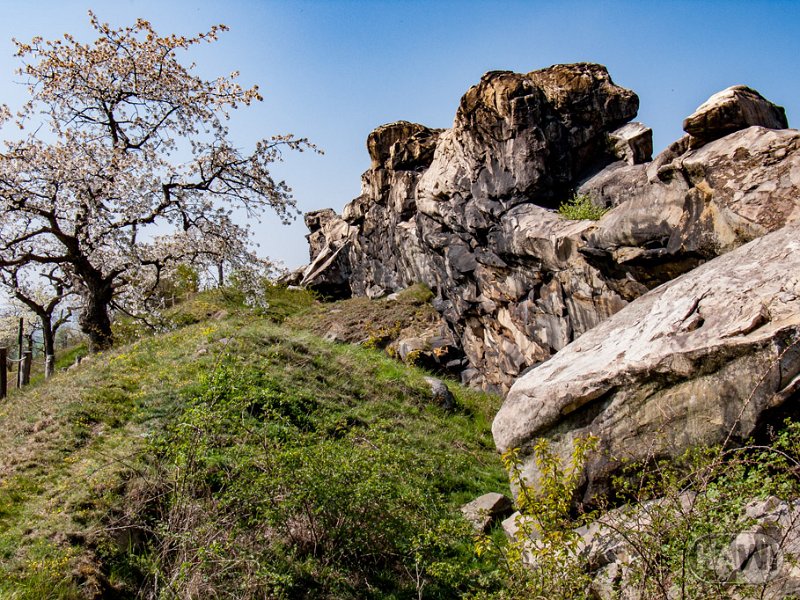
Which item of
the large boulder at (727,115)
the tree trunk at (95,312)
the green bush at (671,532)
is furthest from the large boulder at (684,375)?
the tree trunk at (95,312)

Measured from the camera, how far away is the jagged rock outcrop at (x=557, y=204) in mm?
8320

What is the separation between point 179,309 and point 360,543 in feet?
61.2

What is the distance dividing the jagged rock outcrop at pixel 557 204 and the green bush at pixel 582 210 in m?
0.30

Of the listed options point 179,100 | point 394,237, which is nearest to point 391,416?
point 179,100

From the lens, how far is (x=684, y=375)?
18.9ft

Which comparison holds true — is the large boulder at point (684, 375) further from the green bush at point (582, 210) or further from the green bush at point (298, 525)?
the green bush at point (582, 210)

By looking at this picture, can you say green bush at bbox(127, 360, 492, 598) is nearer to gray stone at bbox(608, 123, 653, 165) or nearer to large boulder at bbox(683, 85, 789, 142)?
large boulder at bbox(683, 85, 789, 142)

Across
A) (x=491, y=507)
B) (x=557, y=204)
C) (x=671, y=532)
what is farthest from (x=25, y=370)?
(x=671, y=532)

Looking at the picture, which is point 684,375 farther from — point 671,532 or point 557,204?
point 557,204

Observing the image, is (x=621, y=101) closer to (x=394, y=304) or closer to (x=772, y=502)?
(x=394, y=304)

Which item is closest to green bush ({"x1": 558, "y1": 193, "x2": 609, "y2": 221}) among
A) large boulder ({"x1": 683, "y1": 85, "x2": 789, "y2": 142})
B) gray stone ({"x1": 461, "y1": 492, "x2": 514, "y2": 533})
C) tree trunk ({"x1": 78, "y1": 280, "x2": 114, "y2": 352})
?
large boulder ({"x1": 683, "y1": 85, "x2": 789, "y2": 142})

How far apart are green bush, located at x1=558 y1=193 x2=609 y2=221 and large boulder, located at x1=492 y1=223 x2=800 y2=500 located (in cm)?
530

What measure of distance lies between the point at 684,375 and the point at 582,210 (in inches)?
292

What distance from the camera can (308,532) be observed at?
6180 mm
